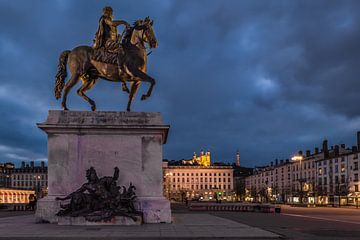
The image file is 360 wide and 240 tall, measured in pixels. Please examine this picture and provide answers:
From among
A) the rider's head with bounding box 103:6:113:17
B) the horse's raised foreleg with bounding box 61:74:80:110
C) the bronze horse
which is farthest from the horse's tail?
the rider's head with bounding box 103:6:113:17

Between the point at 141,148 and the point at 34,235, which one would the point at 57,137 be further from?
the point at 34,235

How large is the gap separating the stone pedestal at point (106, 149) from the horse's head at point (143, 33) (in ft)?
13.3

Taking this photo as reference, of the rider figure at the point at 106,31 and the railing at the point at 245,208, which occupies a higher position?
the rider figure at the point at 106,31

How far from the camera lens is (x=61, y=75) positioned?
82.5ft

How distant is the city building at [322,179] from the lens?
111062mm

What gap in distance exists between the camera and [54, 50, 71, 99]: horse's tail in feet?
81.9

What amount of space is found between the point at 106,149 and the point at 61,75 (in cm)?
515

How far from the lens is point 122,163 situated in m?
23.2

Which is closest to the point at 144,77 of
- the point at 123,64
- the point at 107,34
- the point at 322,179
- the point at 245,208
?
the point at 123,64

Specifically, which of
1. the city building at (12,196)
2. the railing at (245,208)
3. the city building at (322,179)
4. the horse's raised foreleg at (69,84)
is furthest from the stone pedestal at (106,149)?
the city building at (12,196)

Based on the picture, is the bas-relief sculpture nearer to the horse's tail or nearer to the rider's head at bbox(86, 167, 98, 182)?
the rider's head at bbox(86, 167, 98, 182)

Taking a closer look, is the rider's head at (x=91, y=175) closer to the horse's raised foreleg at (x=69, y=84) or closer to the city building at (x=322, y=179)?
the horse's raised foreleg at (x=69, y=84)

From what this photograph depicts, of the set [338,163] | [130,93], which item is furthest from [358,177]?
[130,93]

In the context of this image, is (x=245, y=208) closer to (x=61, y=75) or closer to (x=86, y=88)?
(x=86, y=88)
